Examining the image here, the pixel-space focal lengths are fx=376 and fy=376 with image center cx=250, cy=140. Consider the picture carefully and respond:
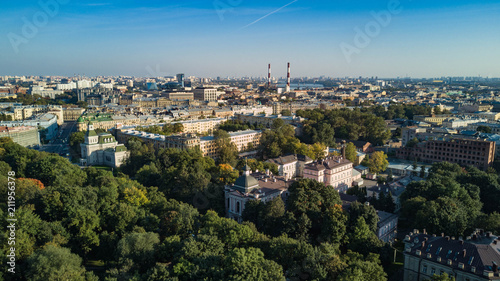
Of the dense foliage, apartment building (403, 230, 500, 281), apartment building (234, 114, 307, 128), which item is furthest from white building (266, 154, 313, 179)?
apartment building (234, 114, 307, 128)

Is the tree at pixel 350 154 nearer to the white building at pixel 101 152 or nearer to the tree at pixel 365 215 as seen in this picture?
the tree at pixel 365 215

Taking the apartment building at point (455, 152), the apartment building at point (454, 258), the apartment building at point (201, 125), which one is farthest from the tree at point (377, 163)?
the apartment building at point (201, 125)

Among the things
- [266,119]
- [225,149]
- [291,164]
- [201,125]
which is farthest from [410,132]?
[201,125]

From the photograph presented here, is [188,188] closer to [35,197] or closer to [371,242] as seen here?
[35,197]

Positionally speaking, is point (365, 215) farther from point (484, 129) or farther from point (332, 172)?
point (484, 129)

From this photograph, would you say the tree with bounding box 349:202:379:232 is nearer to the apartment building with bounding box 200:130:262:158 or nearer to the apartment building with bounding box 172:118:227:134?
the apartment building with bounding box 200:130:262:158
